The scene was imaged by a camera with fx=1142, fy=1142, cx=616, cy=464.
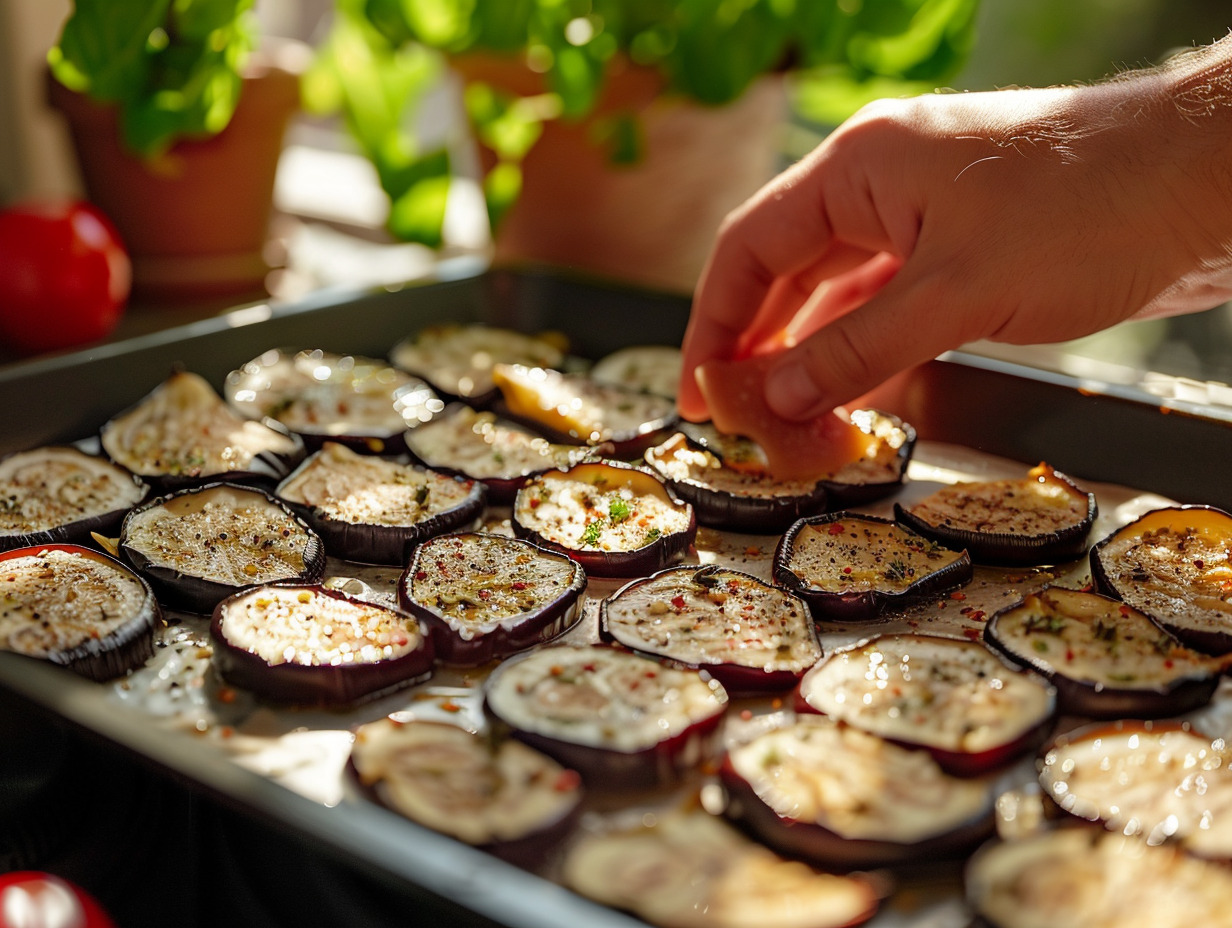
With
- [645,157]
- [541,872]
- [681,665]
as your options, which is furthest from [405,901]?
[645,157]

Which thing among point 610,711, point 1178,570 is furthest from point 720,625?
point 1178,570

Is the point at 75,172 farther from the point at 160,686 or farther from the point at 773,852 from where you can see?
the point at 773,852

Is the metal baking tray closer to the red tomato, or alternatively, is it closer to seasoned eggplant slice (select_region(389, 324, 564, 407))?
seasoned eggplant slice (select_region(389, 324, 564, 407))

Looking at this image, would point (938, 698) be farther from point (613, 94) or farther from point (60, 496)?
point (613, 94)

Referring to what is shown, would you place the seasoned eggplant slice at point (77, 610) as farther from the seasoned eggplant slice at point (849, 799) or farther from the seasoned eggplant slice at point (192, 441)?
the seasoned eggplant slice at point (849, 799)

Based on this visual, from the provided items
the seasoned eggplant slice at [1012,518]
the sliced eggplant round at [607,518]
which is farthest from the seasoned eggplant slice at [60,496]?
the seasoned eggplant slice at [1012,518]

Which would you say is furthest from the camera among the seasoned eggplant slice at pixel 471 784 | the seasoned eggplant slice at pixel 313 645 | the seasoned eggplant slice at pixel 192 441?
the seasoned eggplant slice at pixel 192 441

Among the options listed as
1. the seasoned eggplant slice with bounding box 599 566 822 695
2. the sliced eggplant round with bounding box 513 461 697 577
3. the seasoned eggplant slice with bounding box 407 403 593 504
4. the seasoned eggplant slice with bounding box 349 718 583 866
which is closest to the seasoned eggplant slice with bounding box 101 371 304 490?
the seasoned eggplant slice with bounding box 407 403 593 504
